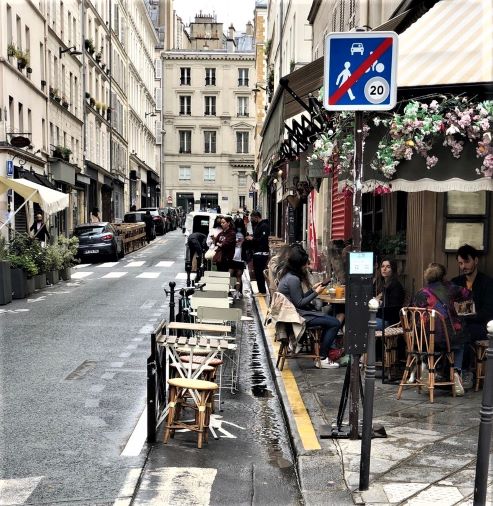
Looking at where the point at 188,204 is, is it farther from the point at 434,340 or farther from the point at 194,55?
the point at 434,340

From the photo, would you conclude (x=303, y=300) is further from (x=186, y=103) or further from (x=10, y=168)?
(x=186, y=103)

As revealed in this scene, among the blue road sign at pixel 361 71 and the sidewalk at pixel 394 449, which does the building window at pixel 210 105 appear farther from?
the blue road sign at pixel 361 71

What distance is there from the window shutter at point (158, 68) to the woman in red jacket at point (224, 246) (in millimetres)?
69556

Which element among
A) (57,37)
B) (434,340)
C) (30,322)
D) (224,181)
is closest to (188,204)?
(224,181)

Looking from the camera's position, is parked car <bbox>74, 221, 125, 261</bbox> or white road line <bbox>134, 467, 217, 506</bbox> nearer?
white road line <bbox>134, 467, 217, 506</bbox>

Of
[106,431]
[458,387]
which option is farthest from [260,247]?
[106,431]

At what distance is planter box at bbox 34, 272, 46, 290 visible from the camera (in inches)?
752

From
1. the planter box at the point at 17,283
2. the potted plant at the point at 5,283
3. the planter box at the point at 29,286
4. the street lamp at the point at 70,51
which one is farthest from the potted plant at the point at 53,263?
the street lamp at the point at 70,51

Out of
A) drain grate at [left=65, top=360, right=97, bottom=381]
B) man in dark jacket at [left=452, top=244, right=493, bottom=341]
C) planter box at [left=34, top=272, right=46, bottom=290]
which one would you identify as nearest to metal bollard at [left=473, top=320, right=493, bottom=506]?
man in dark jacket at [left=452, top=244, right=493, bottom=341]

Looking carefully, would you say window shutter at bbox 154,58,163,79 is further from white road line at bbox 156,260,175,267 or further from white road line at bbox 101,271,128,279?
white road line at bbox 101,271,128,279

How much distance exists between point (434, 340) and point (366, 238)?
3498 millimetres

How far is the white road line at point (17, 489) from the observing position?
17.1 ft

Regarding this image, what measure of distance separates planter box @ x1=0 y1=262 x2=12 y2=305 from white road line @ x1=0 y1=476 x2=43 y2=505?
37.1 ft

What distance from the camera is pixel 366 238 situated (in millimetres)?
11086
